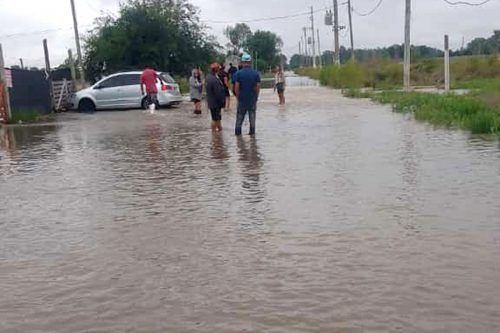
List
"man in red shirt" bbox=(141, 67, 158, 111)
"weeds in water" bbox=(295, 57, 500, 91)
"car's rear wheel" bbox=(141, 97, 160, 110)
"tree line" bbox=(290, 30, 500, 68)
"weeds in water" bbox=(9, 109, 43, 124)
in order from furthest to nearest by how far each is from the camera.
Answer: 1. "tree line" bbox=(290, 30, 500, 68)
2. "weeds in water" bbox=(295, 57, 500, 91)
3. "car's rear wheel" bbox=(141, 97, 160, 110)
4. "man in red shirt" bbox=(141, 67, 158, 111)
5. "weeds in water" bbox=(9, 109, 43, 124)

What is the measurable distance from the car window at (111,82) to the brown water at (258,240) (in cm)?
1482

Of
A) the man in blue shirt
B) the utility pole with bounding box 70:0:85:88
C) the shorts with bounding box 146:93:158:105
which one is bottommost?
the shorts with bounding box 146:93:158:105

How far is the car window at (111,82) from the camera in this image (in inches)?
1034

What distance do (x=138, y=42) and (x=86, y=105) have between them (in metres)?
8.50

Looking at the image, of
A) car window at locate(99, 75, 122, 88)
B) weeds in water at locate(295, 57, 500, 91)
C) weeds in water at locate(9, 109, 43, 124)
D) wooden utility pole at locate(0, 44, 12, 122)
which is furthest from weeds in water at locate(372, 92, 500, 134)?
weeds in water at locate(295, 57, 500, 91)

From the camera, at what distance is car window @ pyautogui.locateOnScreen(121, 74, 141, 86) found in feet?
85.1

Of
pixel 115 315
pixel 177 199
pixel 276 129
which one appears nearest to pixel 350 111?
pixel 276 129

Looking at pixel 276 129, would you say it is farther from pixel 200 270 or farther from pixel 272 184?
pixel 200 270

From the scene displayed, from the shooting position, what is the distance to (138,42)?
1347 inches

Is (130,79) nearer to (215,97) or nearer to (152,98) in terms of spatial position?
(152,98)

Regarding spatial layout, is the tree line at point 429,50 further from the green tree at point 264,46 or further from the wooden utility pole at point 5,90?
the wooden utility pole at point 5,90

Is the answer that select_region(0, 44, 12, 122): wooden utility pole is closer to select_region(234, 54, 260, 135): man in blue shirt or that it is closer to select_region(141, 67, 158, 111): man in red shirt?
select_region(141, 67, 158, 111): man in red shirt

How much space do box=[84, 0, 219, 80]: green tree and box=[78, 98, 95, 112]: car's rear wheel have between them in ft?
24.7

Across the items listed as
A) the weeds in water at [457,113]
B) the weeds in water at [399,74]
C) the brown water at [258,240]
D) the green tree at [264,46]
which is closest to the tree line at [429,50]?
the weeds in water at [399,74]
